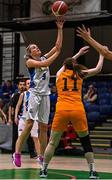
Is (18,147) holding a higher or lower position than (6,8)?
lower

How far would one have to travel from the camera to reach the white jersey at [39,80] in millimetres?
9860

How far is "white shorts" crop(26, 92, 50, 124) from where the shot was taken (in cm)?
990

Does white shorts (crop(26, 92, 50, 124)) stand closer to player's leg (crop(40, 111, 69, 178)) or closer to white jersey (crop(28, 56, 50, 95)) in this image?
white jersey (crop(28, 56, 50, 95))

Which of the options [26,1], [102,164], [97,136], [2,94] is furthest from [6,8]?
[102,164]

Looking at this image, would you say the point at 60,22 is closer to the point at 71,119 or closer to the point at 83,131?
the point at 71,119

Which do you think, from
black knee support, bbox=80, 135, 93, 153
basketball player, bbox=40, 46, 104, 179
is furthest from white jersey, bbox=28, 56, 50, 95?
black knee support, bbox=80, 135, 93, 153

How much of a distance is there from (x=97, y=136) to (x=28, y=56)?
9277 mm

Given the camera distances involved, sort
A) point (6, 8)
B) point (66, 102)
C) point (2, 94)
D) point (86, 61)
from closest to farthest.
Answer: point (66, 102)
point (2, 94)
point (86, 61)
point (6, 8)

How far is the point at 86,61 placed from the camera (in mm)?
27297

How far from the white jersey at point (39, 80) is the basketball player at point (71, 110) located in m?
1.02

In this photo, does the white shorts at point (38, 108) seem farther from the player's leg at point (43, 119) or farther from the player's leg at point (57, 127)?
the player's leg at point (57, 127)

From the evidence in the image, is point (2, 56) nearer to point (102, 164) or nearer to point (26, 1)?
point (26, 1)

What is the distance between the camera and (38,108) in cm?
999

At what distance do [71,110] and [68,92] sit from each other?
13.4 inches
